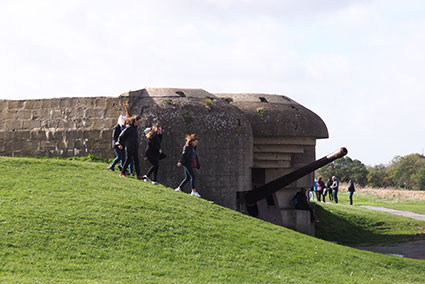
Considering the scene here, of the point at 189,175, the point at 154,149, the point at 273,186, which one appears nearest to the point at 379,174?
the point at 273,186

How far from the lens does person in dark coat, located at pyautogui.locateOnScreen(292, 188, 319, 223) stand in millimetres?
20109

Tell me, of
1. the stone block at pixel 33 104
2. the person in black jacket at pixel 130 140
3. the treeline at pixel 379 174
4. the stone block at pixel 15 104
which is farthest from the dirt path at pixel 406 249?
the treeline at pixel 379 174

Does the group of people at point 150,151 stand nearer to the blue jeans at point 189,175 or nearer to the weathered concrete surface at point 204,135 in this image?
the blue jeans at point 189,175

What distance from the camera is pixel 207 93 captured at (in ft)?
59.5

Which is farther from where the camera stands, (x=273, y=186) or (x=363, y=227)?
(x=363, y=227)

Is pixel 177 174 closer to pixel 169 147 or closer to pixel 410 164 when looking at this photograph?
pixel 169 147

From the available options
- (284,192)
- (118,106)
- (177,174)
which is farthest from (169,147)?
(284,192)

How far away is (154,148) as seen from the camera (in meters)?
15.2

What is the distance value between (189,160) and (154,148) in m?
0.80

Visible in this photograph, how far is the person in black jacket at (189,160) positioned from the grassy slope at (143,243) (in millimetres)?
1070

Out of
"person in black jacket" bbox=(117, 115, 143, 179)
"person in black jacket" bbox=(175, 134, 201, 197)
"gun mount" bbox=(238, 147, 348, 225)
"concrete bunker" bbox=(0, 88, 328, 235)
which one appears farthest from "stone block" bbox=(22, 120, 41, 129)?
"gun mount" bbox=(238, 147, 348, 225)

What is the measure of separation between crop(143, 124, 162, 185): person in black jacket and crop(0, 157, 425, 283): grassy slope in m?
0.97

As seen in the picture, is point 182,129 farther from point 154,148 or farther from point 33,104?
point 33,104

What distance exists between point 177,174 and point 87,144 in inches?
96.9
